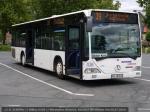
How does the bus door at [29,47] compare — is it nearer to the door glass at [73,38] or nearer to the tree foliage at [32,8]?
the door glass at [73,38]

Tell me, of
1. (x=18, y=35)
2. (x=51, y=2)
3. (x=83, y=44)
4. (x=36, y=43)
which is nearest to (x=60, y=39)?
(x=83, y=44)

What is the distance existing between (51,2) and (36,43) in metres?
36.8

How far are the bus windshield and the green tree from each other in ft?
148

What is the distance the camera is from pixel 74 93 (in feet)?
45.3

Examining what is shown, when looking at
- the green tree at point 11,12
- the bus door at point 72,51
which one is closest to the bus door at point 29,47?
the bus door at point 72,51

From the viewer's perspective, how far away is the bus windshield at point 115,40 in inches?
604

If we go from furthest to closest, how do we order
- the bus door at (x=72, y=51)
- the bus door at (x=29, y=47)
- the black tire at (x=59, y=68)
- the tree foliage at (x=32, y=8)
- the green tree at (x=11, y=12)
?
the green tree at (x=11, y=12) < the tree foliage at (x=32, y=8) < the bus door at (x=29, y=47) < the black tire at (x=59, y=68) < the bus door at (x=72, y=51)

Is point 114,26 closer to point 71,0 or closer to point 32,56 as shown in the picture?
point 32,56

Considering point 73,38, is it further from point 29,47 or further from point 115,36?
point 29,47

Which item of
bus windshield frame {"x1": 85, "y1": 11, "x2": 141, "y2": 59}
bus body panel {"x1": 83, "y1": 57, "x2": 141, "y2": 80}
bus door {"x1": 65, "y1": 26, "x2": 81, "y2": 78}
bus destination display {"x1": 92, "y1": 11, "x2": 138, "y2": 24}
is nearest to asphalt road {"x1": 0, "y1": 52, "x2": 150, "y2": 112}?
bus body panel {"x1": 83, "y1": 57, "x2": 141, "y2": 80}

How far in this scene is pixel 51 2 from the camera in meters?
58.4

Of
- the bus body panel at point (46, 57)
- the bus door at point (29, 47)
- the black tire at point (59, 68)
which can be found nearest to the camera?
the black tire at point (59, 68)

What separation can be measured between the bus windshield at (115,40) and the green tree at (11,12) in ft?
148

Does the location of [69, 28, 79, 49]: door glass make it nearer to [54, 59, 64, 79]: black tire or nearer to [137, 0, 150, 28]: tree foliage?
[54, 59, 64, 79]: black tire
